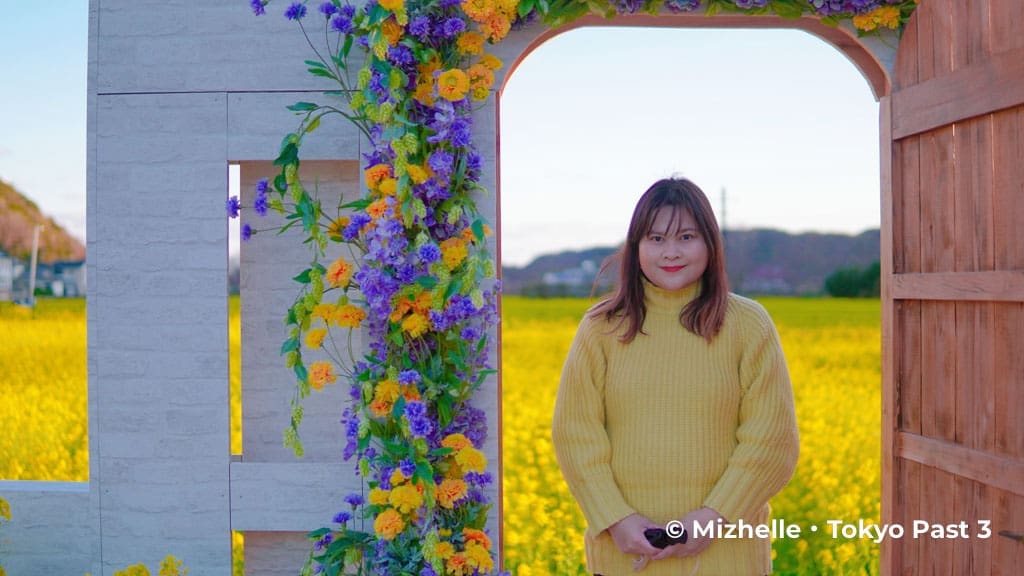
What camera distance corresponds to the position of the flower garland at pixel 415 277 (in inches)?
104

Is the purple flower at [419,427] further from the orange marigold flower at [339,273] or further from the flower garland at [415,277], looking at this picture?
the orange marigold flower at [339,273]

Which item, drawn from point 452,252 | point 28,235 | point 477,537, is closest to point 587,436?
point 477,537

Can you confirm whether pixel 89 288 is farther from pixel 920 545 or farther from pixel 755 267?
pixel 755 267

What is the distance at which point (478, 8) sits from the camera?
2676 millimetres

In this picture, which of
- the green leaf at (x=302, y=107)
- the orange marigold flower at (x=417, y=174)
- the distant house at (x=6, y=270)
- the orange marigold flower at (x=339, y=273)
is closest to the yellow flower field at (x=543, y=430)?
the distant house at (x=6, y=270)

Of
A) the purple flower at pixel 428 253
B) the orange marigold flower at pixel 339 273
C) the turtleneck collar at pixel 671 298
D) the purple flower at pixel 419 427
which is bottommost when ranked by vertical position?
the purple flower at pixel 419 427

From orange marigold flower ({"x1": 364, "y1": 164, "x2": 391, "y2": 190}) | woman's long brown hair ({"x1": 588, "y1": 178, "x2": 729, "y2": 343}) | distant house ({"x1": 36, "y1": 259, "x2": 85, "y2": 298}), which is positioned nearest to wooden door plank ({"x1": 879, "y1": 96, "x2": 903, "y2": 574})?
woman's long brown hair ({"x1": 588, "y1": 178, "x2": 729, "y2": 343})

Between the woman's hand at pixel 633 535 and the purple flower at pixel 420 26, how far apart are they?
58.1 inches

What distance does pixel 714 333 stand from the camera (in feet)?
7.58

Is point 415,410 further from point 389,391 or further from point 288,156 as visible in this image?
point 288,156

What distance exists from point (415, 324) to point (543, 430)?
13.7 ft

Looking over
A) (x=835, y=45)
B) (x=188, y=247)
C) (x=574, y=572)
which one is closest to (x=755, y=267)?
(x=574, y=572)

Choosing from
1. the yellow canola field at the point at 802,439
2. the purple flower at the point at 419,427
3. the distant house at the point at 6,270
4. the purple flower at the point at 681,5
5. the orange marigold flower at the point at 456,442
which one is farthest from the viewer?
the distant house at the point at 6,270

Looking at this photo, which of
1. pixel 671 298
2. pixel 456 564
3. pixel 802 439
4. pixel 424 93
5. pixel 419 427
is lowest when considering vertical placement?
pixel 802 439
